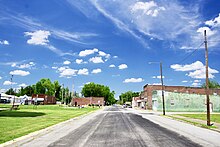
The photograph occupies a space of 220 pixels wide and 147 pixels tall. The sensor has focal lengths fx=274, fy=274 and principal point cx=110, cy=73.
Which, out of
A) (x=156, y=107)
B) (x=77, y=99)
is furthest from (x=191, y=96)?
(x=77, y=99)

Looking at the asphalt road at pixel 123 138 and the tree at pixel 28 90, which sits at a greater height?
the tree at pixel 28 90

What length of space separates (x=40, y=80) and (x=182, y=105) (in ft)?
387

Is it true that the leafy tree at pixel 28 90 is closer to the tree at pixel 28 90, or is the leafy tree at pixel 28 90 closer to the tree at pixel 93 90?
the tree at pixel 28 90

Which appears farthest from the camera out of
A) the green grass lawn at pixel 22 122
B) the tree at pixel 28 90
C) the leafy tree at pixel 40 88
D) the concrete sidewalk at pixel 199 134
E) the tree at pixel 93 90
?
the tree at pixel 28 90

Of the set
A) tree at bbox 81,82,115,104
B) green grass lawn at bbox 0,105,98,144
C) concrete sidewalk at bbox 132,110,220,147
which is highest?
tree at bbox 81,82,115,104

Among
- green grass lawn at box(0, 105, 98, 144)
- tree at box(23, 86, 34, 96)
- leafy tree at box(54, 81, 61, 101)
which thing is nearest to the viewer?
green grass lawn at box(0, 105, 98, 144)

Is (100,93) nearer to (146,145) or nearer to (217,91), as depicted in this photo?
(217,91)

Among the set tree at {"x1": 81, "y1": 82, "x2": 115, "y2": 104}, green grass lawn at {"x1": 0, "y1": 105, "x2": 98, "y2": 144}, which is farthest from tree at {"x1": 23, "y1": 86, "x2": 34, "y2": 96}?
green grass lawn at {"x1": 0, "y1": 105, "x2": 98, "y2": 144}

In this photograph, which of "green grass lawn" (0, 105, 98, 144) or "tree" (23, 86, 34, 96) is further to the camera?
"tree" (23, 86, 34, 96)

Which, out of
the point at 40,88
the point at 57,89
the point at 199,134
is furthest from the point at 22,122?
the point at 57,89

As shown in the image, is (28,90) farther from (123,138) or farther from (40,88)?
(123,138)

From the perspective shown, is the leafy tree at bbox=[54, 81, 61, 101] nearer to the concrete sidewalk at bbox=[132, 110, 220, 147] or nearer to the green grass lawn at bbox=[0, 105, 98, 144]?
the green grass lawn at bbox=[0, 105, 98, 144]

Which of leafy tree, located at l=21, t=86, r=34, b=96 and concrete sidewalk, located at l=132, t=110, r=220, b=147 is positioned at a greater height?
leafy tree, located at l=21, t=86, r=34, b=96

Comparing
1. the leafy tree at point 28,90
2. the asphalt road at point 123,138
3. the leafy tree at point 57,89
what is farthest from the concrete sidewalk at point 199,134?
the leafy tree at point 28,90
